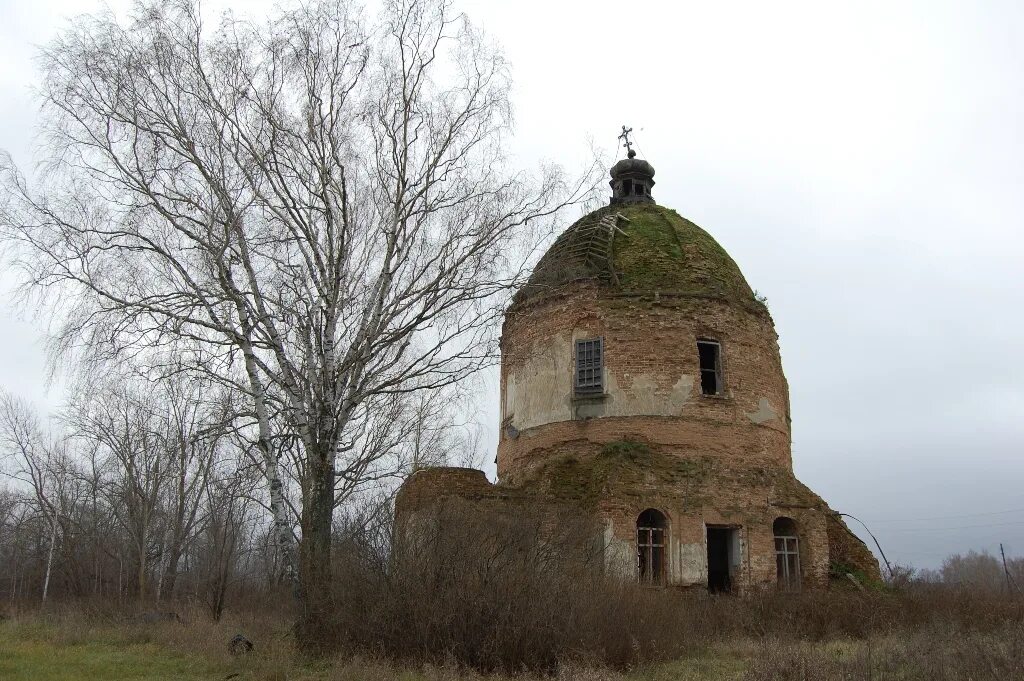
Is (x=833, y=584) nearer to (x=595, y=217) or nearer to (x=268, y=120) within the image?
(x=595, y=217)

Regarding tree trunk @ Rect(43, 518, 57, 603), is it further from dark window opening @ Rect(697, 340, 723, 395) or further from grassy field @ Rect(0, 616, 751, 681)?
dark window opening @ Rect(697, 340, 723, 395)

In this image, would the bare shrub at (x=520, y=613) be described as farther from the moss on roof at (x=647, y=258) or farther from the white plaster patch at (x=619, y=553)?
the moss on roof at (x=647, y=258)

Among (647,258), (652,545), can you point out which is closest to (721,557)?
(652,545)

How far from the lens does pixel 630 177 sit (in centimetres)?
2245

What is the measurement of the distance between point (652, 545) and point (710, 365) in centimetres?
480

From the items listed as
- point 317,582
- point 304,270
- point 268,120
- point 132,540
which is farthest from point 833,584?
point 132,540

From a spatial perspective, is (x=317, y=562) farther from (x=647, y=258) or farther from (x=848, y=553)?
(x=848, y=553)

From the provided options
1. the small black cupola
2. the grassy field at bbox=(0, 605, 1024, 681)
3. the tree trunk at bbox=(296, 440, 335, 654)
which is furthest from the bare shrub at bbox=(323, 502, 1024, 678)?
the small black cupola

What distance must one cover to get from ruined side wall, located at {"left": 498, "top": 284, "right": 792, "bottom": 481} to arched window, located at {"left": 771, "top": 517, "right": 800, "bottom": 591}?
1.50 meters

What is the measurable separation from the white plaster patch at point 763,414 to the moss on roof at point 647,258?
256 cm

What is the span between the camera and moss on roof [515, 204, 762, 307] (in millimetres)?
18547

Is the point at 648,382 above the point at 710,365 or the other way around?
the other way around

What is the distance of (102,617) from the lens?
1792cm

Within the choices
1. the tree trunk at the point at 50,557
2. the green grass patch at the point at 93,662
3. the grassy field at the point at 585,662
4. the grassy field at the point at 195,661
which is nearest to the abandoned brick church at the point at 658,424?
the grassy field at the point at 585,662
